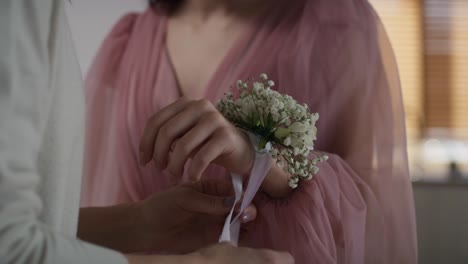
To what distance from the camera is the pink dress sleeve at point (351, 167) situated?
3.35ft

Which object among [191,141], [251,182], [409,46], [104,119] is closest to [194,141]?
[191,141]

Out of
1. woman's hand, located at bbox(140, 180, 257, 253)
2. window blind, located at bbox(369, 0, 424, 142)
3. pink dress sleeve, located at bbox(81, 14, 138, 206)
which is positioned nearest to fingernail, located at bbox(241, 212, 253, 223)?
woman's hand, located at bbox(140, 180, 257, 253)

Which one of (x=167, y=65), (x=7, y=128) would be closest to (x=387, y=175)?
(x=167, y=65)

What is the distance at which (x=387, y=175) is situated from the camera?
1.07m

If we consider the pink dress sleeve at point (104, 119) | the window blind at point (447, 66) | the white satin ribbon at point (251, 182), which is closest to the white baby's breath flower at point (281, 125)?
the white satin ribbon at point (251, 182)

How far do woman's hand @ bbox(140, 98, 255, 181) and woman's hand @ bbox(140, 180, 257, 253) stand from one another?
0.12 m

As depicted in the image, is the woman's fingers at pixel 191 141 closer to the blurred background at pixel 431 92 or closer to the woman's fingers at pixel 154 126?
the woman's fingers at pixel 154 126

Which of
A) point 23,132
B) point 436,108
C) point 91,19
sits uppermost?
point 91,19

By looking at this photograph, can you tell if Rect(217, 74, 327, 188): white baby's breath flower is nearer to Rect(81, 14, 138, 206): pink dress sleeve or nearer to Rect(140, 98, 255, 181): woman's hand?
Rect(140, 98, 255, 181): woman's hand

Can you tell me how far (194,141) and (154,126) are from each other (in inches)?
3.5

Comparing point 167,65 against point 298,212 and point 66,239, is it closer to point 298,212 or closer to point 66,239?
point 298,212

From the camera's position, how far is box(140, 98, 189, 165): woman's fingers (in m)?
0.94

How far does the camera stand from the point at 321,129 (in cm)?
108

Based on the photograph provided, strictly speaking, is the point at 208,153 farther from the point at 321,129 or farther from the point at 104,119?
the point at 104,119
